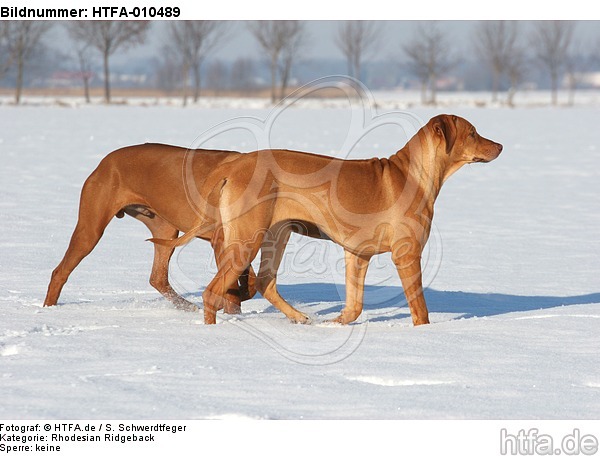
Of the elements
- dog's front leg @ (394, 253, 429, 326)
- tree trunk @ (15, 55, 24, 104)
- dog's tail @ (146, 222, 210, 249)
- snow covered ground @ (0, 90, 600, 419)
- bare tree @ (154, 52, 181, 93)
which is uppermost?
bare tree @ (154, 52, 181, 93)

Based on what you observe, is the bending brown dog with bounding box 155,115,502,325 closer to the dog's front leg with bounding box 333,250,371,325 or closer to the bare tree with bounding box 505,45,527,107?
the dog's front leg with bounding box 333,250,371,325

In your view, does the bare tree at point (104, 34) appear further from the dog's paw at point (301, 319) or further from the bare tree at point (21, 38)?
the dog's paw at point (301, 319)

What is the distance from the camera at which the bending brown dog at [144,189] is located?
614 cm

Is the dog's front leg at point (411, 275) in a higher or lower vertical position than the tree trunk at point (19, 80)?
lower

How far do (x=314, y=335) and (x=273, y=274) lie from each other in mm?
774

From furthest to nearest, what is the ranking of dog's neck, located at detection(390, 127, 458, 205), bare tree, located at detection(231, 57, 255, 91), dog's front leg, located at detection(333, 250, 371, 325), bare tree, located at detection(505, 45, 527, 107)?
bare tree, located at detection(231, 57, 255, 91) → bare tree, located at detection(505, 45, 527, 107) → dog's front leg, located at detection(333, 250, 371, 325) → dog's neck, located at detection(390, 127, 458, 205)

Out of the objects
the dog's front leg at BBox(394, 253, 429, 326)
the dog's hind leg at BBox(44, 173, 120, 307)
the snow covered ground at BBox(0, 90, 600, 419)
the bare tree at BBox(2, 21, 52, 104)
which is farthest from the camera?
the bare tree at BBox(2, 21, 52, 104)

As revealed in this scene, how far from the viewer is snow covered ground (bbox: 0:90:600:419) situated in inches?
163

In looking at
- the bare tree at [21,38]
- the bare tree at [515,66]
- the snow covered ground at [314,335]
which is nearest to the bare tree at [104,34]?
the bare tree at [21,38]

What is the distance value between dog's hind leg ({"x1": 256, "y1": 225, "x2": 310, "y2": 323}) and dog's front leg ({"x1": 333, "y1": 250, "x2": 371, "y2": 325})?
0.91 ft

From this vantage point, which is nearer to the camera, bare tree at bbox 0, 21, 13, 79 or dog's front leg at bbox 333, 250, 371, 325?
dog's front leg at bbox 333, 250, 371, 325

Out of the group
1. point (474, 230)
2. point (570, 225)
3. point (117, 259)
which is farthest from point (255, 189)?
point (570, 225)

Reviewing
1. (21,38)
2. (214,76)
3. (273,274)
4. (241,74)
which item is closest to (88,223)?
(273,274)

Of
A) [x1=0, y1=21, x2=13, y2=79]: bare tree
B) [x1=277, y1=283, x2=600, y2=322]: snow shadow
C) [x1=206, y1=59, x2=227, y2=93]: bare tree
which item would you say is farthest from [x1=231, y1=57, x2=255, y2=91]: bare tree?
[x1=277, y1=283, x2=600, y2=322]: snow shadow
